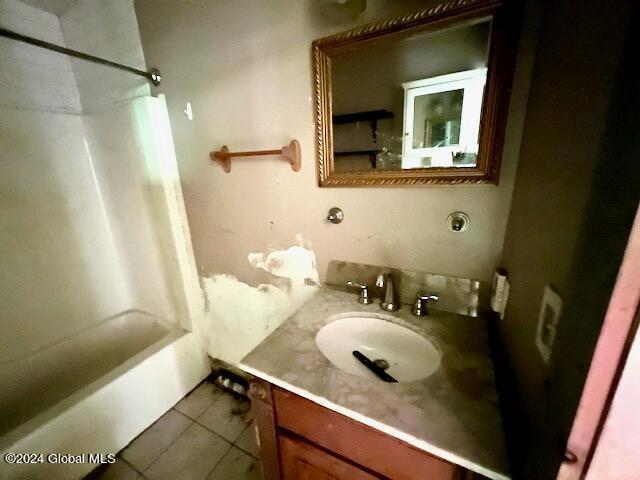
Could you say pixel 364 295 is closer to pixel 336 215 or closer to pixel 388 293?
pixel 388 293

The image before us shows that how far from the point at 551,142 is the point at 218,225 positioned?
1285mm

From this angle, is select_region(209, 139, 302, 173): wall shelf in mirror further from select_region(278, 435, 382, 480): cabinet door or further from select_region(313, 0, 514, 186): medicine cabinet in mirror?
select_region(278, 435, 382, 480): cabinet door

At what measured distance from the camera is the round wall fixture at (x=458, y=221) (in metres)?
0.79

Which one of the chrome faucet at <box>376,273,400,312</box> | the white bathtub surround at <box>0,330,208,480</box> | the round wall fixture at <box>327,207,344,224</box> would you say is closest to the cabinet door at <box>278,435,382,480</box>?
the chrome faucet at <box>376,273,400,312</box>

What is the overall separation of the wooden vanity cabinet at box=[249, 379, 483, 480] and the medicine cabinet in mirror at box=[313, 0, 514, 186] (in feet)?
2.25

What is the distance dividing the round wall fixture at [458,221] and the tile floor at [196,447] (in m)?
1.35

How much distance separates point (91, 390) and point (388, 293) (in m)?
1.38

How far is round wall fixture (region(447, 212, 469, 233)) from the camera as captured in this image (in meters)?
0.79

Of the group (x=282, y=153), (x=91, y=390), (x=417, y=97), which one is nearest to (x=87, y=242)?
(x=91, y=390)

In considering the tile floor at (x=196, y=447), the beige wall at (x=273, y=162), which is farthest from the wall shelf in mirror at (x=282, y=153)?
the tile floor at (x=196, y=447)

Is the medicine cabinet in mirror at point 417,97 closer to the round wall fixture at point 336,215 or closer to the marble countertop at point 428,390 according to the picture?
the round wall fixture at point 336,215

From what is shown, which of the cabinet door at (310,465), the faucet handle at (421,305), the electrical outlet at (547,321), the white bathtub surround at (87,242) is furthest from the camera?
the white bathtub surround at (87,242)

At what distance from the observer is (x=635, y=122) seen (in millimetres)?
222

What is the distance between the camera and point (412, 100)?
2.57 feet
